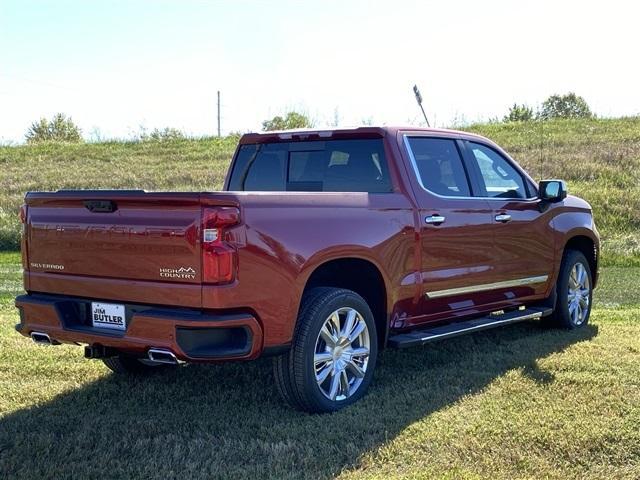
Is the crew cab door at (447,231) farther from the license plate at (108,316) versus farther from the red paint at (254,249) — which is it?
the license plate at (108,316)

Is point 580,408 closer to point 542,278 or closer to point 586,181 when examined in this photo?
point 542,278

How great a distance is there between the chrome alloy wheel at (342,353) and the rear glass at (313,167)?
1049mm

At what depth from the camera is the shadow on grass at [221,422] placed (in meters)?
4.20

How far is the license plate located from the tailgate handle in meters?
0.56

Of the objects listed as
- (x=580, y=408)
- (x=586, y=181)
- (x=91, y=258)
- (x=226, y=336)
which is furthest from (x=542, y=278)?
(x=586, y=181)

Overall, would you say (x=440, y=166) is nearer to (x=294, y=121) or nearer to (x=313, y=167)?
(x=313, y=167)

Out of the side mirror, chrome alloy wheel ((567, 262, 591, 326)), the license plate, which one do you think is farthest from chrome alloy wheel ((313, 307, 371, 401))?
chrome alloy wheel ((567, 262, 591, 326))

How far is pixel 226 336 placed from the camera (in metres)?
4.54

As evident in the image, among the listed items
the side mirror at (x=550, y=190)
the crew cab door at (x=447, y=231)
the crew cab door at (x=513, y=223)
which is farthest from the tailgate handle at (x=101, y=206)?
the side mirror at (x=550, y=190)

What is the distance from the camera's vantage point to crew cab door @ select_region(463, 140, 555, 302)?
6.57 meters

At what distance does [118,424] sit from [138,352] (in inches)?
21.3

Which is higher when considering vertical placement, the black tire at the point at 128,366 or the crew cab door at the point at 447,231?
the crew cab door at the point at 447,231

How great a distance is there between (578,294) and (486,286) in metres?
1.83

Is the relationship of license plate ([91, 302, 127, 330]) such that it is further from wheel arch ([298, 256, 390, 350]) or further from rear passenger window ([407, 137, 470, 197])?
rear passenger window ([407, 137, 470, 197])
